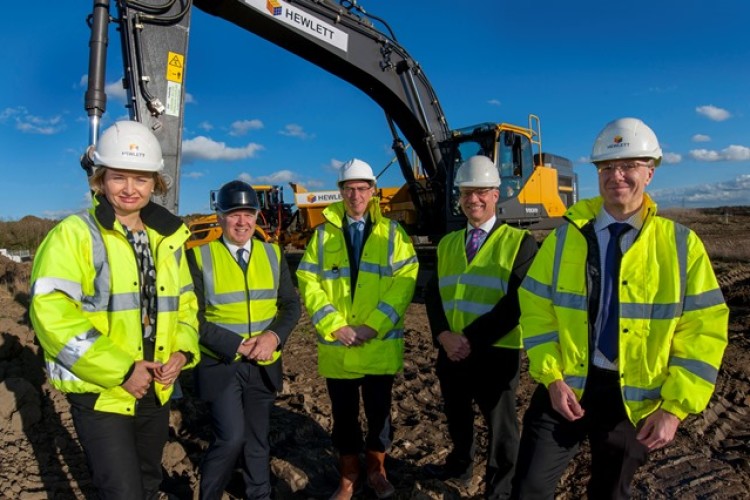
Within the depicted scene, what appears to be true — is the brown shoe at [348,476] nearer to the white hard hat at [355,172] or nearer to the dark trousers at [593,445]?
the dark trousers at [593,445]

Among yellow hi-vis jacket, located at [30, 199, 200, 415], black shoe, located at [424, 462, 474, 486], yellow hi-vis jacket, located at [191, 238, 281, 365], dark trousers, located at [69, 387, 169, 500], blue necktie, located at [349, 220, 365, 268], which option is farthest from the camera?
black shoe, located at [424, 462, 474, 486]

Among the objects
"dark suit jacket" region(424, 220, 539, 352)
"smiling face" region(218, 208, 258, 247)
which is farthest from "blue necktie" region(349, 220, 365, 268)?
"dark suit jacket" region(424, 220, 539, 352)

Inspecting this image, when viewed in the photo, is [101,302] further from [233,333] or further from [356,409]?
[356,409]

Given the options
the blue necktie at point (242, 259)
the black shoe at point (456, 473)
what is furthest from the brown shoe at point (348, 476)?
the blue necktie at point (242, 259)

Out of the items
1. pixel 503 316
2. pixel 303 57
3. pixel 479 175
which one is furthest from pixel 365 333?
pixel 303 57

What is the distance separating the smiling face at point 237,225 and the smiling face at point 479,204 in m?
1.27

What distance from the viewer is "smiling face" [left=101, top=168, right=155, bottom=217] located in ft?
7.43

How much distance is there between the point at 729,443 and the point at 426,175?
7136 millimetres

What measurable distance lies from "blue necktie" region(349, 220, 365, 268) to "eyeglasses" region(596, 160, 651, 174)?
4.82 ft

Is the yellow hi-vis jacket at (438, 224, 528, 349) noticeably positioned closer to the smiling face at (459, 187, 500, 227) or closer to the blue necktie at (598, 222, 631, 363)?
the smiling face at (459, 187, 500, 227)

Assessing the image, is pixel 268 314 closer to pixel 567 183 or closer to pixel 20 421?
pixel 20 421

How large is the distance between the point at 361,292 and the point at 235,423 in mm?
995

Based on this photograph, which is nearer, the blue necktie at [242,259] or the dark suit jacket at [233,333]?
the dark suit jacket at [233,333]

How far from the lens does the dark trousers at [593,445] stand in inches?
85.7
